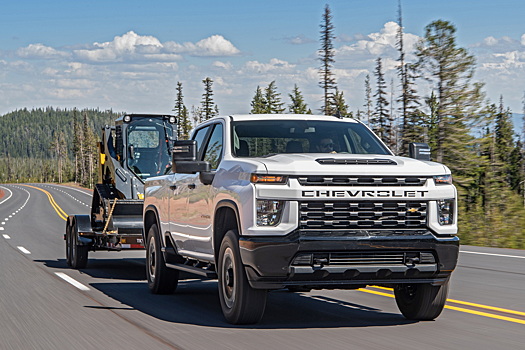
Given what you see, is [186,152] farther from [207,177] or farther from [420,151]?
[420,151]

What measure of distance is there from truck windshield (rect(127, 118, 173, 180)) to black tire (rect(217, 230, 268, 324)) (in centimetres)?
849

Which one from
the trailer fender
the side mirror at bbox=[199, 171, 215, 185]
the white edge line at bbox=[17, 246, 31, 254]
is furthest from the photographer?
the white edge line at bbox=[17, 246, 31, 254]

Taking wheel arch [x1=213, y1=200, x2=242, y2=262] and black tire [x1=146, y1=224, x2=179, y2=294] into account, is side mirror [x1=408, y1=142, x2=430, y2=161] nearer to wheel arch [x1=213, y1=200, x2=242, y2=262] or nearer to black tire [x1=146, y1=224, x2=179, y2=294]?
wheel arch [x1=213, y1=200, x2=242, y2=262]

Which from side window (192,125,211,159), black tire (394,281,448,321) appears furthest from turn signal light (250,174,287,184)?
side window (192,125,211,159)

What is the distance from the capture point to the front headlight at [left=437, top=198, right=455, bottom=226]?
7395 mm

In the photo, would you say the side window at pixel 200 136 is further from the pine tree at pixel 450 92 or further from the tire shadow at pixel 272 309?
the pine tree at pixel 450 92

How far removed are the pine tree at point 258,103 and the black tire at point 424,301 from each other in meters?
95.1

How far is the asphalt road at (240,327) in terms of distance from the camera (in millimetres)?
→ 6852

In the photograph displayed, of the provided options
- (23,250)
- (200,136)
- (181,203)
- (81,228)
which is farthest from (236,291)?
(23,250)

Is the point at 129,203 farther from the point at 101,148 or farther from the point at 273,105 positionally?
the point at 273,105

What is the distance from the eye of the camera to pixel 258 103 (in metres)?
111

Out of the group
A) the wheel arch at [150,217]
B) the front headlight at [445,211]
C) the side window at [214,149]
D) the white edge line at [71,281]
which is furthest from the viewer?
the white edge line at [71,281]

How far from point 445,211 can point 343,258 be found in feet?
3.76

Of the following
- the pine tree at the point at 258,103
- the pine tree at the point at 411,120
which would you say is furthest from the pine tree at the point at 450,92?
the pine tree at the point at 258,103
